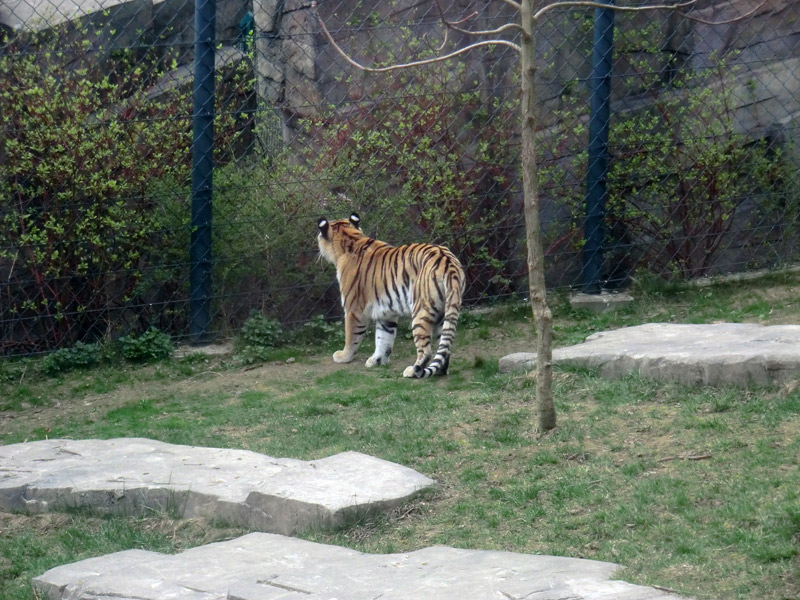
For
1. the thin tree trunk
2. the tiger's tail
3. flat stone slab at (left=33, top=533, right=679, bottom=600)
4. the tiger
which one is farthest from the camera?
the tiger

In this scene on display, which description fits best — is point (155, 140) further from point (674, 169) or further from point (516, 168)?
point (674, 169)

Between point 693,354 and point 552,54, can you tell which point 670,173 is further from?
point 693,354

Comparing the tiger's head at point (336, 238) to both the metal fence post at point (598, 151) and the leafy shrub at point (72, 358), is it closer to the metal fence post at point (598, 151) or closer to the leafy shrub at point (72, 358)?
the leafy shrub at point (72, 358)

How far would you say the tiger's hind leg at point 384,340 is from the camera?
765 centimetres

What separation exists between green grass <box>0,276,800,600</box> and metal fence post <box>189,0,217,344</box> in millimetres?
635

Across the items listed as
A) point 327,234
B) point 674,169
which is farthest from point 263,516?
point 674,169

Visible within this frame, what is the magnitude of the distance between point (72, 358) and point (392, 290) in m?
2.39

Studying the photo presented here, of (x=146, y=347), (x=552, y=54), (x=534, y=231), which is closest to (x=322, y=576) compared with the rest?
(x=534, y=231)

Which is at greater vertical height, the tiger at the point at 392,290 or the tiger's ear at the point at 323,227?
the tiger's ear at the point at 323,227

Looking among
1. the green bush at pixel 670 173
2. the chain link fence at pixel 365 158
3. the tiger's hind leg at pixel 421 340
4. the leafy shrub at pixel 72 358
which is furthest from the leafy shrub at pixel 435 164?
the leafy shrub at pixel 72 358

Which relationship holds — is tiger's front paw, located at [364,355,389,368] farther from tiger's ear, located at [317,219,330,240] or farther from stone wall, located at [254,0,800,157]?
stone wall, located at [254,0,800,157]

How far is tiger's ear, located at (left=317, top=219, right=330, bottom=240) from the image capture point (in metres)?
7.82

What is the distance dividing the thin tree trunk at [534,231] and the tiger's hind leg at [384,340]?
2.66 meters

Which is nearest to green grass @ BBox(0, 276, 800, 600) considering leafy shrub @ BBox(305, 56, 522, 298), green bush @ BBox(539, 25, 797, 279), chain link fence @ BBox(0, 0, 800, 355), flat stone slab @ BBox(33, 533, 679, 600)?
flat stone slab @ BBox(33, 533, 679, 600)
